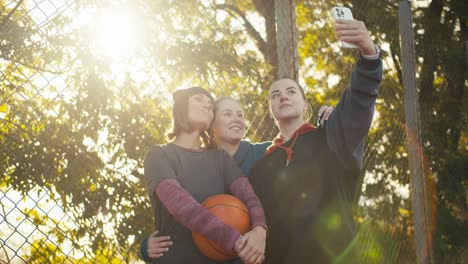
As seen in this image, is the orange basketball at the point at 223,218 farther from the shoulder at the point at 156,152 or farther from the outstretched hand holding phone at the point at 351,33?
the outstretched hand holding phone at the point at 351,33

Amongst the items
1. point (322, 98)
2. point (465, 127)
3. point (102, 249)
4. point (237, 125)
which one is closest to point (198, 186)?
point (237, 125)

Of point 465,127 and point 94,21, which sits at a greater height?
point 94,21

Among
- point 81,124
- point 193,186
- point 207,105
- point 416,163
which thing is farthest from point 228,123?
point 416,163

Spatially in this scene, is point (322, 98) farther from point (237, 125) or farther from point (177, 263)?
point (177, 263)

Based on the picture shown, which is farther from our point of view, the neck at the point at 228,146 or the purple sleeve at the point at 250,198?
the neck at the point at 228,146

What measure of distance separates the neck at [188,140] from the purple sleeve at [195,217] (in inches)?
14.5

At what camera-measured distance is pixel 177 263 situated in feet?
8.61

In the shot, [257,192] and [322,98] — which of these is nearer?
[257,192]

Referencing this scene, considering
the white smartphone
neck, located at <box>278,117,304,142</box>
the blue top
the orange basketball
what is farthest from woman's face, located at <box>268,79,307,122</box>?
the white smartphone

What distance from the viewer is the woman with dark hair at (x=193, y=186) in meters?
2.47

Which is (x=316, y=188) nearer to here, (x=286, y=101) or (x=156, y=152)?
(x=286, y=101)

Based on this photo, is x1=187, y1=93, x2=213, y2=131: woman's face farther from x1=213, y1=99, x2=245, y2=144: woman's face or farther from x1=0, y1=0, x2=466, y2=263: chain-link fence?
x1=0, y1=0, x2=466, y2=263: chain-link fence

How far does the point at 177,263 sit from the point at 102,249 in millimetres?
1725

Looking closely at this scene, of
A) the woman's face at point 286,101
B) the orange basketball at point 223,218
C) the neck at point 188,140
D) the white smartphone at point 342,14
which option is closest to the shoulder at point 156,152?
the neck at point 188,140
